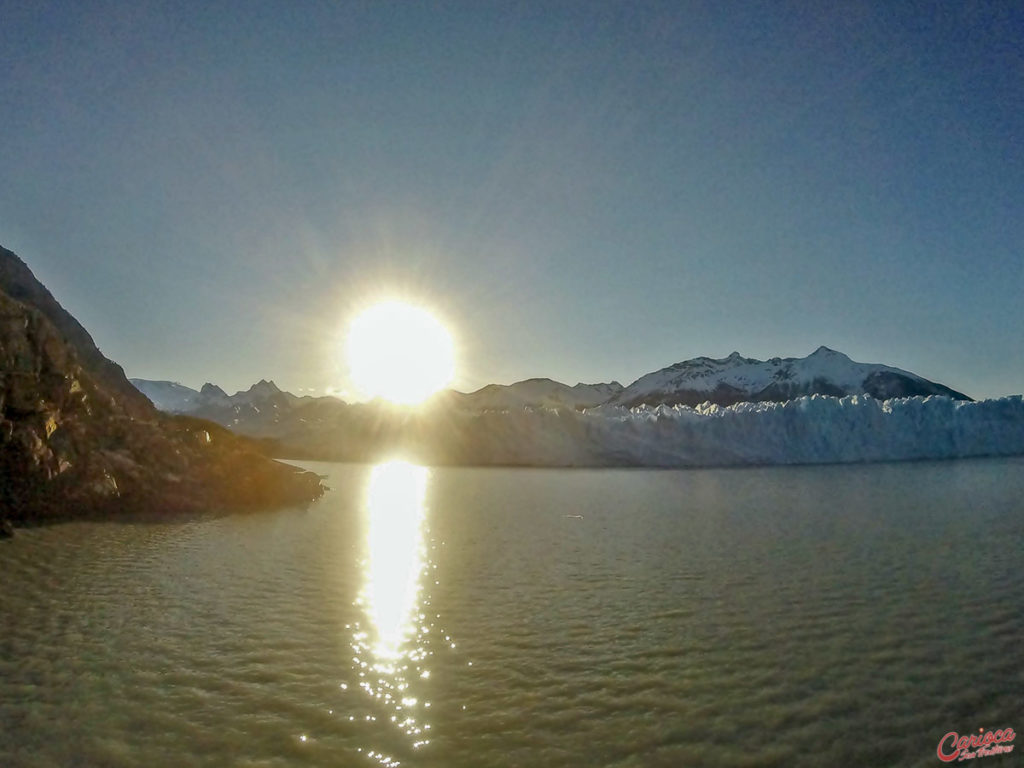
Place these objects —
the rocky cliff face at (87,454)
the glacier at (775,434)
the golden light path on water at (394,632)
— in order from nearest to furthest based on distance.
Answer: the golden light path on water at (394,632), the rocky cliff face at (87,454), the glacier at (775,434)

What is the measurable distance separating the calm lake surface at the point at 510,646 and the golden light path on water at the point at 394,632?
6 cm

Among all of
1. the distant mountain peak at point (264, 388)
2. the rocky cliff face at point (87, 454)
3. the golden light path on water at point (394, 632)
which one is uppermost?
the distant mountain peak at point (264, 388)

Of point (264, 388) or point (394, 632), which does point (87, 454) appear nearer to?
point (394, 632)

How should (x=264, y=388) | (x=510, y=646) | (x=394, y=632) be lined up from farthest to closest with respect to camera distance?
(x=264, y=388) < (x=394, y=632) < (x=510, y=646)

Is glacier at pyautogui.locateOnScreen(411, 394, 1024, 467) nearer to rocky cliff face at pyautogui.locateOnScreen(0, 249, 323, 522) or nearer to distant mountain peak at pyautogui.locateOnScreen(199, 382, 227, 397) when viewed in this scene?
rocky cliff face at pyautogui.locateOnScreen(0, 249, 323, 522)

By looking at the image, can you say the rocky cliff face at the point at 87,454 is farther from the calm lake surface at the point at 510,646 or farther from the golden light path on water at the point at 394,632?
the golden light path on water at the point at 394,632

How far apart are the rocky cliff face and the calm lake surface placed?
5.99 ft

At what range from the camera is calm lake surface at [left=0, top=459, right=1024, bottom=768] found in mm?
6816

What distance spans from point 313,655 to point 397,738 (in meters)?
3.06

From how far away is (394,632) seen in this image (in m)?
10.6

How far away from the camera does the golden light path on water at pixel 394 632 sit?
7.57 metres

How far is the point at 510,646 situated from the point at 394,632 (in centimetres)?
213

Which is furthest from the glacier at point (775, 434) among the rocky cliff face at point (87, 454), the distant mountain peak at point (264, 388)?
A: the distant mountain peak at point (264, 388)

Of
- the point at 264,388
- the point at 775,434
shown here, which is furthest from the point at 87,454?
the point at 264,388
